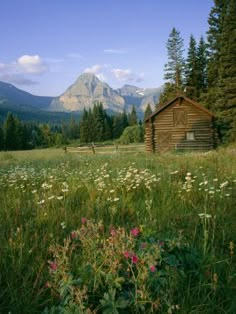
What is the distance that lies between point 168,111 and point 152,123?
85.5 inches

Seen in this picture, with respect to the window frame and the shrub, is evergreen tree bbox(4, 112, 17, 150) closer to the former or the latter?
the window frame

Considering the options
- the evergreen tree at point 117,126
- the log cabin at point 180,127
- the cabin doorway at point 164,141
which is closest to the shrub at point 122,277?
the log cabin at point 180,127

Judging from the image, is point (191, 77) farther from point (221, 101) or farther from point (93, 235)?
point (93, 235)

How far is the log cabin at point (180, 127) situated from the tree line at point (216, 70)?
2.95 meters

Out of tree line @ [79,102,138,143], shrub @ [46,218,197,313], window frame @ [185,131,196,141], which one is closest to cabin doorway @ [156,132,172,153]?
window frame @ [185,131,196,141]

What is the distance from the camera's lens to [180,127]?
34438 millimetres

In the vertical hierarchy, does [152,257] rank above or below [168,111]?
below

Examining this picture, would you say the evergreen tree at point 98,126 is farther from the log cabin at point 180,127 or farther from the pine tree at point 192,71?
the log cabin at point 180,127

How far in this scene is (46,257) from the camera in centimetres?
325

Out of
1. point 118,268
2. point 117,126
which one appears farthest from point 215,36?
point 117,126

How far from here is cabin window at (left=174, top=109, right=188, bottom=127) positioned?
34281mm

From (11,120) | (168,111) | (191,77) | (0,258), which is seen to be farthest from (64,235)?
(11,120)

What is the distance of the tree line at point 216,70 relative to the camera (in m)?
36.2

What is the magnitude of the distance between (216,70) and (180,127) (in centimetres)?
1272
